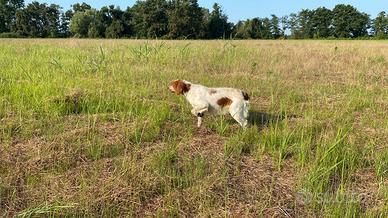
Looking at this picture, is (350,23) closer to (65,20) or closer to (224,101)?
(65,20)

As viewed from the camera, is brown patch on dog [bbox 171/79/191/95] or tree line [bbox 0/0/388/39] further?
tree line [bbox 0/0/388/39]

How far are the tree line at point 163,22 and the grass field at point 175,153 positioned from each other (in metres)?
42.2

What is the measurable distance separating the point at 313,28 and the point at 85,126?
98737 millimetres

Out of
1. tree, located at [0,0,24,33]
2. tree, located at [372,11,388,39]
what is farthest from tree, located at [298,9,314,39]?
tree, located at [0,0,24,33]

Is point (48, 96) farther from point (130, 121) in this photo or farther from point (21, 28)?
point (21, 28)

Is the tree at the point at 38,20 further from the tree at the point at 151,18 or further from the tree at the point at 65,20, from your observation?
the tree at the point at 151,18

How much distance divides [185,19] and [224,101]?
57.5 meters

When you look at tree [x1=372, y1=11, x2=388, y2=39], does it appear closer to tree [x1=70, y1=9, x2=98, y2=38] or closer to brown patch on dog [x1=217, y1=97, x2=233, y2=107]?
tree [x1=70, y1=9, x2=98, y2=38]

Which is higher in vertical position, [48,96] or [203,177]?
[48,96]

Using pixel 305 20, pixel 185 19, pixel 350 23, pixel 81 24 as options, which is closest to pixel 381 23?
pixel 350 23

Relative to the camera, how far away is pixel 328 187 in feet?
11.9

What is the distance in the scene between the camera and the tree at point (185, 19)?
5962cm

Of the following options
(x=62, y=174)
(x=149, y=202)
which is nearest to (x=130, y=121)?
(x=62, y=174)

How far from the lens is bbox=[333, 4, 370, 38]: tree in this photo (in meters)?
89.2
